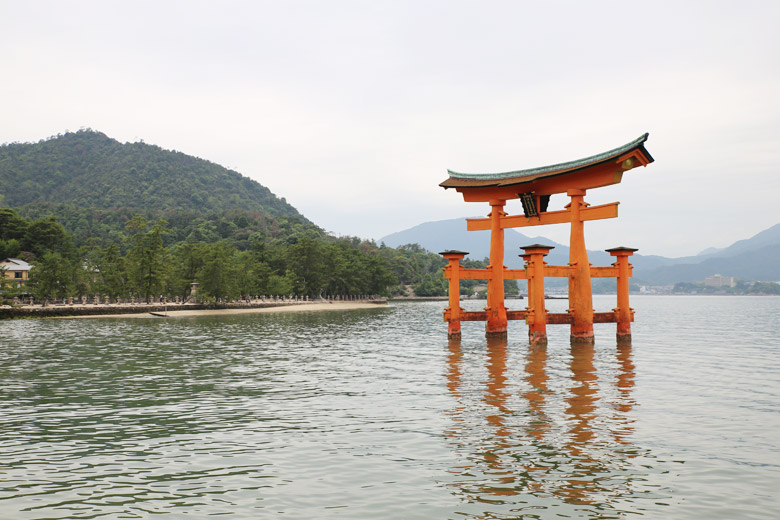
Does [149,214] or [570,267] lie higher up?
[149,214]

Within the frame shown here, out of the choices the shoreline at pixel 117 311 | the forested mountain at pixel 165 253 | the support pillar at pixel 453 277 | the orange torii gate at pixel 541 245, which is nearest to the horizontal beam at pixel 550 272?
the orange torii gate at pixel 541 245

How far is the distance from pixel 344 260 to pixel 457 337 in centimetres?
8214

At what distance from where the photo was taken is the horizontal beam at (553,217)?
24.3 metres

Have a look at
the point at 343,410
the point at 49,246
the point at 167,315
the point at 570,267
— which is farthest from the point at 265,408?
the point at 49,246

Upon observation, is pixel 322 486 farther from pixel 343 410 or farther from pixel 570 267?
pixel 570 267

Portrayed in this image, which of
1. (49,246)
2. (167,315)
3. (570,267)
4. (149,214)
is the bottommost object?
(167,315)

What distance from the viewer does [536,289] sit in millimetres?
24703

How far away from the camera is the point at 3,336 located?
3484 centimetres

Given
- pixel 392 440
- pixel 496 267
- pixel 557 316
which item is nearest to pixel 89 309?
pixel 496 267

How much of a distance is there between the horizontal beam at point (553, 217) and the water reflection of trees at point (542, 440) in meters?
8.07

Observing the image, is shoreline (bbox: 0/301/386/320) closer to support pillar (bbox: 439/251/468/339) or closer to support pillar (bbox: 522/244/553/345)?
support pillar (bbox: 439/251/468/339)

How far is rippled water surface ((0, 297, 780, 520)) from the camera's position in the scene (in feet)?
24.0

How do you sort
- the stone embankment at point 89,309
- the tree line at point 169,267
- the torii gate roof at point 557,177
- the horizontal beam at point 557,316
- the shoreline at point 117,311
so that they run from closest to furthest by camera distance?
the torii gate roof at point 557,177, the horizontal beam at point 557,316, the stone embankment at point 89,309, the shoreline at point 117,311, the tree line at point 169,267

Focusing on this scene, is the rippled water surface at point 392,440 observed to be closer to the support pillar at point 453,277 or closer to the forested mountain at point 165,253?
the support pillar at point 453,277
